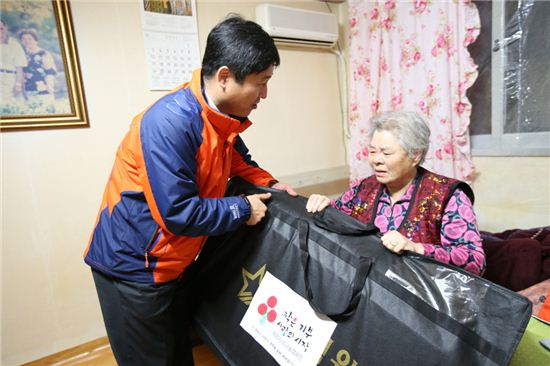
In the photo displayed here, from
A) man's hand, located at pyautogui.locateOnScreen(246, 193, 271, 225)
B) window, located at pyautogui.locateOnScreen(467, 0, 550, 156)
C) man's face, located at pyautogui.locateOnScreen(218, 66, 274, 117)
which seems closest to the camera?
man's face, located at pyautogui.locateOnScreen(218, 66, 274, 117)

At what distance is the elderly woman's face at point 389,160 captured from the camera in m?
1.21

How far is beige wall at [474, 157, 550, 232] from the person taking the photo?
5.44 ft

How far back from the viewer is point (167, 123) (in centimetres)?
87

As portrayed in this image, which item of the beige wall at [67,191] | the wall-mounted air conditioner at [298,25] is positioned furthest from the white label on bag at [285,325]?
the wall-mounted air conditioner at [298,25]

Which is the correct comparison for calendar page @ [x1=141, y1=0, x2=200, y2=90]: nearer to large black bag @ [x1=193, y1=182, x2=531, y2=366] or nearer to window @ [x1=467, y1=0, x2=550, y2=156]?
large black bag @ [x1=193, y1=182, x2=531, y2=366]

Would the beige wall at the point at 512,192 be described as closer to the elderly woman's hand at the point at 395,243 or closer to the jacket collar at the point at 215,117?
the elderly woman's hand at the point at 395,243

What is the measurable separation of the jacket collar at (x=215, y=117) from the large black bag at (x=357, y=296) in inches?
12.2

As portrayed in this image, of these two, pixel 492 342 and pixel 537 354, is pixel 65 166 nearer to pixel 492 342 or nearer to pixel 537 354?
pixel 492 342

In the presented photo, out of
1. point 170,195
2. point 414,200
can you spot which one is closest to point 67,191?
point 170,195

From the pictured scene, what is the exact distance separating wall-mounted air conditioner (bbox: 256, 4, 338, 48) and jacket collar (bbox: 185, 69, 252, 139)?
1274 millimetres

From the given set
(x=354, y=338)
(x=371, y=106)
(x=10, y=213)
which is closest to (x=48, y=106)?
(x=10, y=213)

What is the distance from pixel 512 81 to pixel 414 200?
1.11 m

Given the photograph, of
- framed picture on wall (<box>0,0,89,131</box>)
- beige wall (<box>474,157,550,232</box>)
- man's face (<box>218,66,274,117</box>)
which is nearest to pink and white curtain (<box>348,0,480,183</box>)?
beige wall (<box>474,157,550,232</box>)

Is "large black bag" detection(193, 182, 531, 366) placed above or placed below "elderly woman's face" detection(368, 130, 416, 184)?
below
